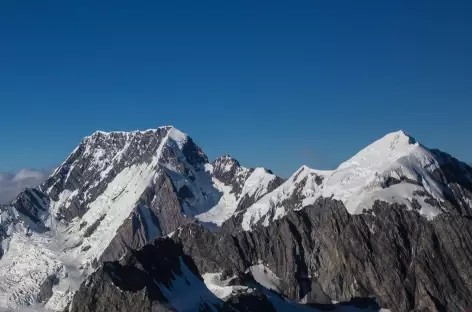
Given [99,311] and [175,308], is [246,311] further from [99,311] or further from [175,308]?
[99,311]

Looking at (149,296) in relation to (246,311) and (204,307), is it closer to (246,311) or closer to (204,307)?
(204,307)

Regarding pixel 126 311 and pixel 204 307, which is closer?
pixel 126 311

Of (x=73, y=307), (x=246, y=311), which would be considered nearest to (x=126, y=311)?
(x=73, y=307)

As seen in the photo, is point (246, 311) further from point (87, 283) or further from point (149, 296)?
point (87, 283)

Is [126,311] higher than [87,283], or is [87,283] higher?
[87,283]

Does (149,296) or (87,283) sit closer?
(149,296)

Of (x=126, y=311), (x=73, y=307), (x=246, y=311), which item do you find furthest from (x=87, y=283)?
(x=246, y=311)

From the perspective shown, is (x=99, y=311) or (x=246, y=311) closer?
(x=99, y=311)
